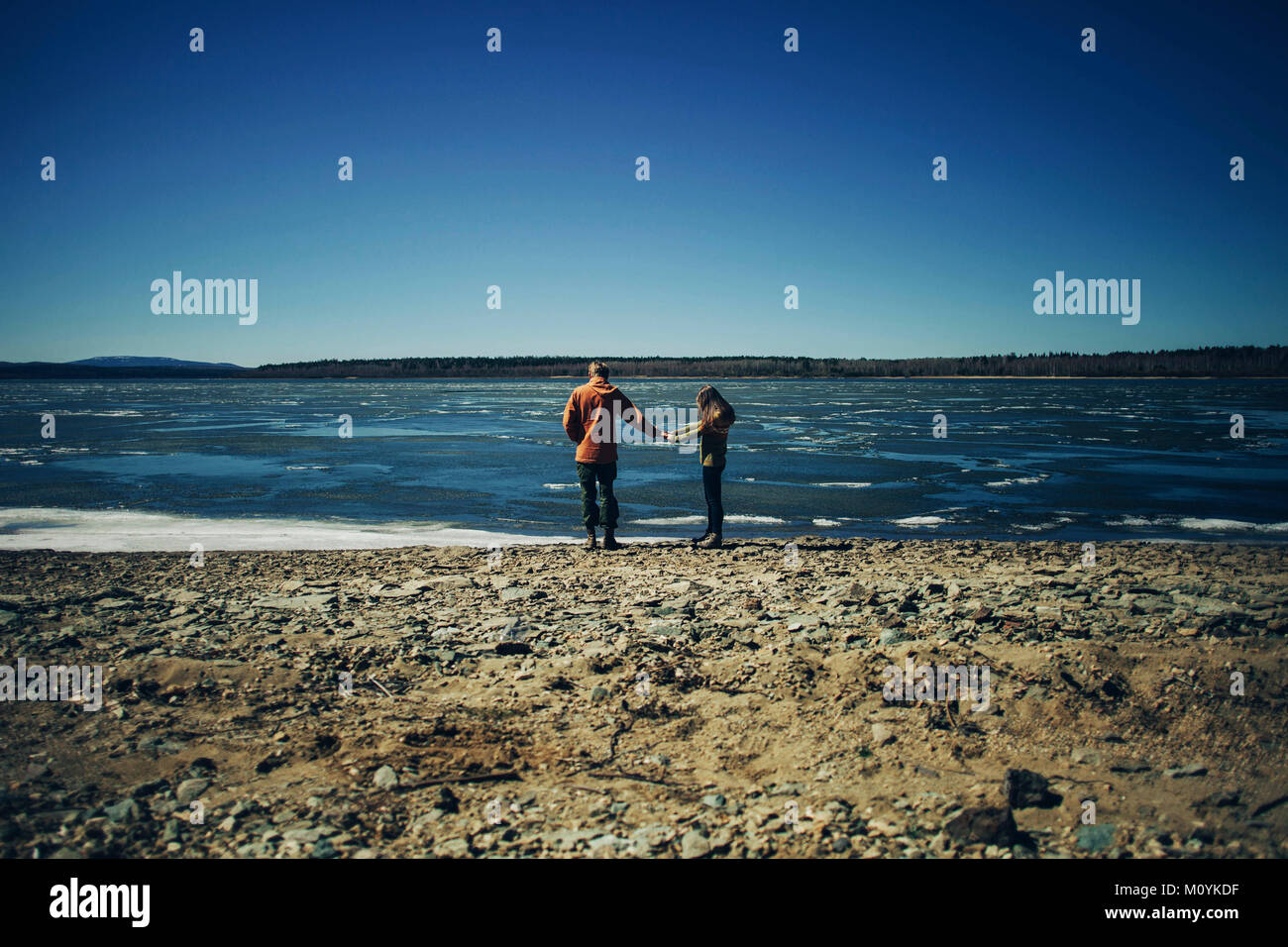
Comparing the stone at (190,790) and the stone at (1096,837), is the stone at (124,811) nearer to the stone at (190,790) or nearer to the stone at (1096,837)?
the stone at (190,790)

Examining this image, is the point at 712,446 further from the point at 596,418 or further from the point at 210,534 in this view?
the point at 210,534

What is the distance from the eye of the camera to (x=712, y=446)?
9.23 metres

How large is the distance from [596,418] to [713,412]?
1.36m

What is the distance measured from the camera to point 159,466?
59.0ft

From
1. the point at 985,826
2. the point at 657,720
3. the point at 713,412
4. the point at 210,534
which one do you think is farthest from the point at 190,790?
the point at 210,534

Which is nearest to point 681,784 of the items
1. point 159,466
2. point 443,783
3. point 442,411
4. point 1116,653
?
point 443,783

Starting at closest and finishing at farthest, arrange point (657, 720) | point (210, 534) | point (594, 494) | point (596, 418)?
point (657, 720), point (596, 418), point (594, 494), point (210, 534)

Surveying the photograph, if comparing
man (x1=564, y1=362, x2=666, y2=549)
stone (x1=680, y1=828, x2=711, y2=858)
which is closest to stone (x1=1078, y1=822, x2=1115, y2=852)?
stone (x1=680, y1=828, x2=711, y2=858)

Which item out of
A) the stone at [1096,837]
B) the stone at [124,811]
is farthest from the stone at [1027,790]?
the stone at [124,811]

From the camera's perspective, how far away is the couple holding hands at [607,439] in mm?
8969

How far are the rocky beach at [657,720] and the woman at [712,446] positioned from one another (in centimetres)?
212

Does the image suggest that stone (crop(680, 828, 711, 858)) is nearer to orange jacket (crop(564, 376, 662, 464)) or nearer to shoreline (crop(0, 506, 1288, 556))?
orange jacket (crop(564, 376, 662, 464))
